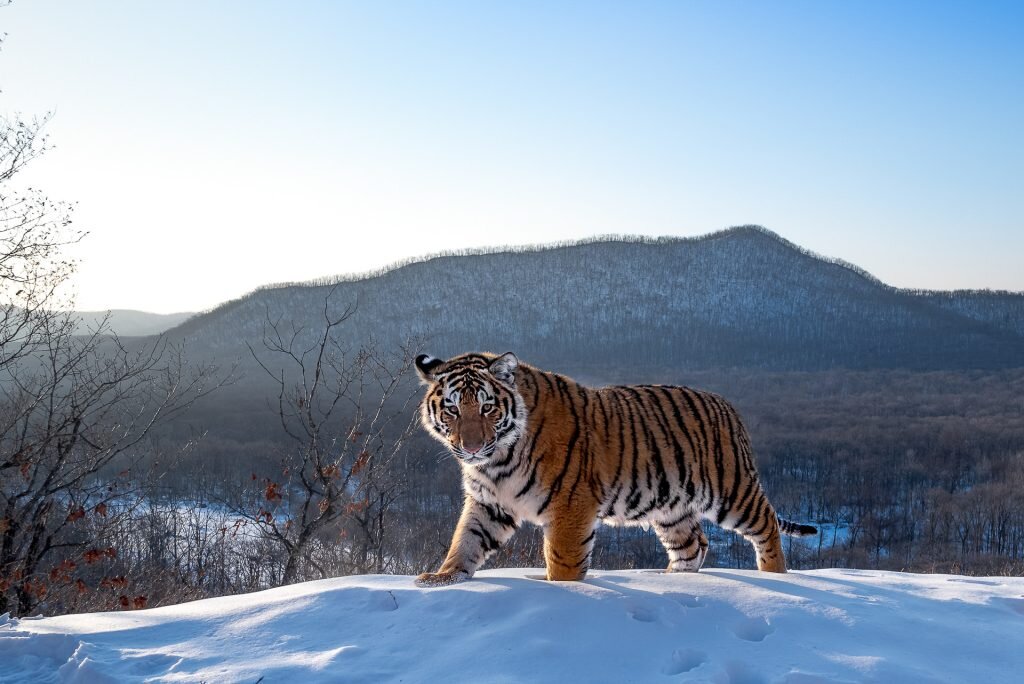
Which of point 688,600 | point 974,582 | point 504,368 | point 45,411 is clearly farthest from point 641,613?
point 45,411

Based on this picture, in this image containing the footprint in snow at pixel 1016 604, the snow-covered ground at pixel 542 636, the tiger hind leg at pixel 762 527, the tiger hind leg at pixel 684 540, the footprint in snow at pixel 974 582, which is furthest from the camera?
the tiger hind leg at pixel 684 540

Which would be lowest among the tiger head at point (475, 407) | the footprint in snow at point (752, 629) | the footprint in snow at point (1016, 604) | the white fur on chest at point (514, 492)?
the footprint in snow at point (1016, 604)

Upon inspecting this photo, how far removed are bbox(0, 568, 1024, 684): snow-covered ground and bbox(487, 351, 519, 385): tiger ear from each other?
1.32 metres

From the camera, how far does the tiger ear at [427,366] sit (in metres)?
5.18

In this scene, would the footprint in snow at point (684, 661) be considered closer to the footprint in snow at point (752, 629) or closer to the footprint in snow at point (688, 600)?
the footprint in snow at point (752, 629)

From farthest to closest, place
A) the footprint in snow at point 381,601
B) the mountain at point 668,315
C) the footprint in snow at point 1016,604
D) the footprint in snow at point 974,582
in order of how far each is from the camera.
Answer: the mountain at point 668,315 < the footprint in snow at point 974,582 < the footprint in snow at point 1016,604 < the footprint in snow at point 381,601

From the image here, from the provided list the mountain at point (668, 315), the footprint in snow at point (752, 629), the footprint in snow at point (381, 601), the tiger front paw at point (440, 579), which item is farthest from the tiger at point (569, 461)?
the mountain at point (668, 315)

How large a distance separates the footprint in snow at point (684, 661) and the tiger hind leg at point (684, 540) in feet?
7.82

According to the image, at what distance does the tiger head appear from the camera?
4789 millimetres

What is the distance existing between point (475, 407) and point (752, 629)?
2.08 metres

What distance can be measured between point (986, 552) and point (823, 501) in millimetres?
13918

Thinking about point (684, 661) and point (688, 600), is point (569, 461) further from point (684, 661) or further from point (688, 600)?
point (684, 661)

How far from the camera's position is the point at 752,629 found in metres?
4.00

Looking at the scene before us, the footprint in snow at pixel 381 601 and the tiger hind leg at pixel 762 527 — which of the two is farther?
the tiger hind leg at pixel 762 527
